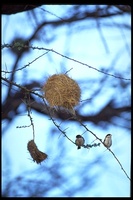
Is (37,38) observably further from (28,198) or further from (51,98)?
(51,98)

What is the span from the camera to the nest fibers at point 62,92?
2.15m

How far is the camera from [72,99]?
216 cm

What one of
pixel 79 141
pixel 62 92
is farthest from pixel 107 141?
pixel 62 92

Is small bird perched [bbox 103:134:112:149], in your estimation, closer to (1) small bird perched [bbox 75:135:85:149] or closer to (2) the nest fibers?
(1) small bird perched [bbox 75:135:85:149]

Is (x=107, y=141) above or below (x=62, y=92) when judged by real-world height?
below

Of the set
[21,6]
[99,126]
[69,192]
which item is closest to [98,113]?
[99,126]

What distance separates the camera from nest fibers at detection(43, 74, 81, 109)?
2.15 metres

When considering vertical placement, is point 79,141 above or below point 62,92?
below

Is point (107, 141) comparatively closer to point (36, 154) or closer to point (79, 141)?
point (79, 141)

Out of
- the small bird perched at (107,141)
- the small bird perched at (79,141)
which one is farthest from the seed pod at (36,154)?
the small bird perched at (107,141)

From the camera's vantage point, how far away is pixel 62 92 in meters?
2.16

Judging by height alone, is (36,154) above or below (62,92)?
below

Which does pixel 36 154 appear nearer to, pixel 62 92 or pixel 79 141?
pixel 79 141

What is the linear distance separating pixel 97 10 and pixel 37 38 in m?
0.74
